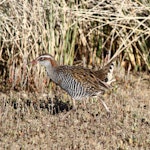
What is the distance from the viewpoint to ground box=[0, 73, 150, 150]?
7328mm

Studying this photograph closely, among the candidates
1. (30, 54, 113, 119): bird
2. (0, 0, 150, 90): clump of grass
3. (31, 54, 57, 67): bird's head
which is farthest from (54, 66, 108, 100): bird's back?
(0, 0, 150, 90): clump of grass

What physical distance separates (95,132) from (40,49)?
9.00 ft

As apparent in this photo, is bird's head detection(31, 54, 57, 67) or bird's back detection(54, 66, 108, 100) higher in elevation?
bird's head detection(31, 54, 57, 67)

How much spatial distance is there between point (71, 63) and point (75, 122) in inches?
96.0

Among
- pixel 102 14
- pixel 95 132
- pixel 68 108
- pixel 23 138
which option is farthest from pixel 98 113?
pixel 102 14

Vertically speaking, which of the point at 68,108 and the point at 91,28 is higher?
the point at 91,28

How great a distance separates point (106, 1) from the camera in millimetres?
10727

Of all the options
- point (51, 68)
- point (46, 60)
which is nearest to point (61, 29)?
point (46, 60)

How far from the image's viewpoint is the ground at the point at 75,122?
733 centimetres

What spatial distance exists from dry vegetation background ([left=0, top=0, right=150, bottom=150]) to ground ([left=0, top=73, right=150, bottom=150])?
1 centimetres

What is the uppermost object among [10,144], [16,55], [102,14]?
[102,14]

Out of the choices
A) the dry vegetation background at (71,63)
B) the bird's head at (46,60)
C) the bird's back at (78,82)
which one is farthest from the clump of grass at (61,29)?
the bird's back at (78,82)

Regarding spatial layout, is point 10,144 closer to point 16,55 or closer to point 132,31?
point 16,55

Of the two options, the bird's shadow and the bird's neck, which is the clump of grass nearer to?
the bird's shadow
